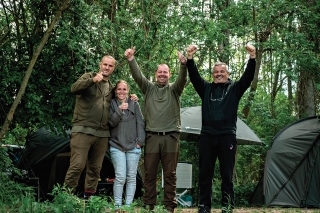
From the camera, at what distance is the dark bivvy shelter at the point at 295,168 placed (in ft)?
32.6

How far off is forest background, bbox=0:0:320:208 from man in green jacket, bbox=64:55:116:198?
119 centimetres

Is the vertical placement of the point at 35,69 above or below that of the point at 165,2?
below

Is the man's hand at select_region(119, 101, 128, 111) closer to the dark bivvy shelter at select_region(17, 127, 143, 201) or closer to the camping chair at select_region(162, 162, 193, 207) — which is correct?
the dark bivvy shelter at select_region(17, 127, 143, 201)

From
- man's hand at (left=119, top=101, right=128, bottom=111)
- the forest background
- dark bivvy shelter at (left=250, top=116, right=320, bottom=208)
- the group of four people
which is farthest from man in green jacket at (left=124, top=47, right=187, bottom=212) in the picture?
dark bivvy shelter at (left=250, top=116, right=320, bottom=208)

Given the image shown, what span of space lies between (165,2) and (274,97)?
939cm

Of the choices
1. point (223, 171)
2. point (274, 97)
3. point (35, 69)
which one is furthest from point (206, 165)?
point (274, 97)

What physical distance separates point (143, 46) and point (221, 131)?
4252mm

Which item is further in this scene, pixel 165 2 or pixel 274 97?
pixel 274 97

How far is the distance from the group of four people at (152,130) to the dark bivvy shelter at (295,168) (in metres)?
5.20

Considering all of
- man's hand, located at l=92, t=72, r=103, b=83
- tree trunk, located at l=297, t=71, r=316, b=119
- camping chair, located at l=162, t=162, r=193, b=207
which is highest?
tree trunk, located at l=297, t=71, r=316, b=119

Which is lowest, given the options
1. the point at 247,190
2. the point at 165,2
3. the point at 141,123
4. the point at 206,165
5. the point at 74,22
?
the point at 247,190

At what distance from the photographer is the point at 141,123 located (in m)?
5.47

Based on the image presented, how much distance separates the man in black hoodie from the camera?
516cm

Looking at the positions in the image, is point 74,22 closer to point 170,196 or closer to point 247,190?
point 170,196
